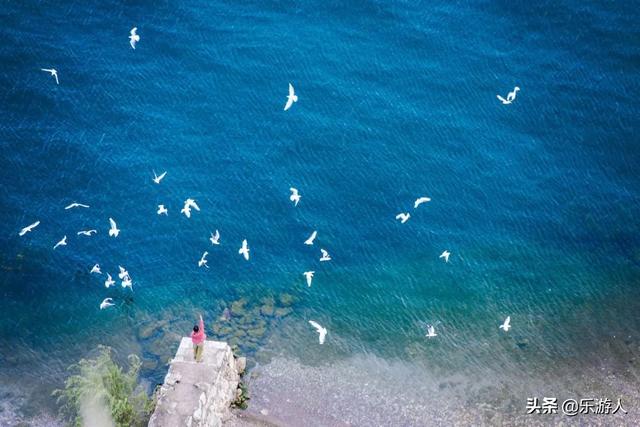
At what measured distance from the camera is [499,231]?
A: 175ft

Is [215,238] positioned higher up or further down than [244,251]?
further down

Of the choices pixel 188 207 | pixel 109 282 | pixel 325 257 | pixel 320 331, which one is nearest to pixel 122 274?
pixel 109 282

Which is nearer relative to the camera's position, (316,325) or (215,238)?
(316,325)

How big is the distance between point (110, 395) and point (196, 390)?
4.36m

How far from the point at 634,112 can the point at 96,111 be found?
130ft

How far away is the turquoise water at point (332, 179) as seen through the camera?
47219 mm

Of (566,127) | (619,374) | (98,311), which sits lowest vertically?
(98,311)

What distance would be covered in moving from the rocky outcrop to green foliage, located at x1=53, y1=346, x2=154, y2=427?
193 centimetres

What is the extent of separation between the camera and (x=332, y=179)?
55906mm

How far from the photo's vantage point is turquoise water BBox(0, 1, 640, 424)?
47.2 meters

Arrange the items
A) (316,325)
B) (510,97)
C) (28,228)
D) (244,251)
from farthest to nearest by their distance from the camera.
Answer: (510,97), (244,251), (28,228), (316,325)

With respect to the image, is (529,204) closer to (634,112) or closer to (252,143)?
(634,112)

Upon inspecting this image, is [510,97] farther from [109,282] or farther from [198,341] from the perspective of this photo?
[198,341]

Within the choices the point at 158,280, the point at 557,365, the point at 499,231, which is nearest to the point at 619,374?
the point at 557,365
